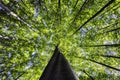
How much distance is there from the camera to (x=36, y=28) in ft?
35.3

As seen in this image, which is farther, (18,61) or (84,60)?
(84,60)

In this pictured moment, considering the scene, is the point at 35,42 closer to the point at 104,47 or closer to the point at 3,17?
the point at 3,17

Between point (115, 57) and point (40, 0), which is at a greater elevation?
point (40, 0)

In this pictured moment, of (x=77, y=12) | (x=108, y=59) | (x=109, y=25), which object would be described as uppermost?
(x=77, y=12)

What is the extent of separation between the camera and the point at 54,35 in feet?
34.7

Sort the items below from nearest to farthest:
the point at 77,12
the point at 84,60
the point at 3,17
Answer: the point at 77,12 < the point at 3,17 < the point at 84,60

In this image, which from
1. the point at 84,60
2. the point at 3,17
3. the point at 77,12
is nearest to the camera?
the point at 77,12

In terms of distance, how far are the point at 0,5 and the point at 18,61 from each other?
370 centimetres

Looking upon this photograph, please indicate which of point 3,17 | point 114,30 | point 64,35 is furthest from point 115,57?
point 3,17

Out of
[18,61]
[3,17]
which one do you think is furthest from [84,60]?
[3,17]

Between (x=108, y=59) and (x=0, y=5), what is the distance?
7.74 meters

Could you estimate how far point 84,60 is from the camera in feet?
36.9

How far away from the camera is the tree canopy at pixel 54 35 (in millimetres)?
9820

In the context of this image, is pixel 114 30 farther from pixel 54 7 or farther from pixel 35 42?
pixel 35 42
